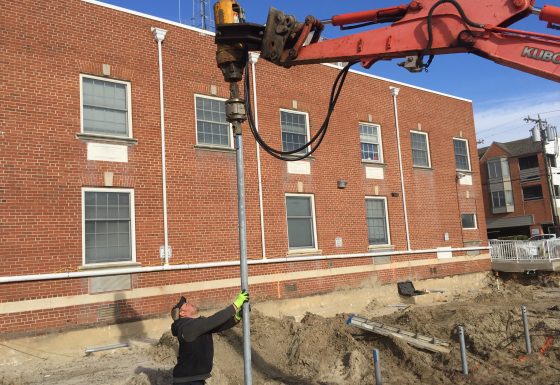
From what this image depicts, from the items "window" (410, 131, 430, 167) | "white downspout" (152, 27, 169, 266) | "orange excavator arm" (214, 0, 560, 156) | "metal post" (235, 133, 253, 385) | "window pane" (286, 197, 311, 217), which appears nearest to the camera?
"metal post" (235, 133, 253, 385)

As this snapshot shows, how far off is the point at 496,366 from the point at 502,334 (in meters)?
2.19

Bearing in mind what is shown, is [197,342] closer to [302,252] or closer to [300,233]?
[302,252]

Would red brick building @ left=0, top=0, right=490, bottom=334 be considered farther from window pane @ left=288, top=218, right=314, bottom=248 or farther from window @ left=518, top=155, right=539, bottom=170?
window @ left=518, top=155, right=539, bottom=170

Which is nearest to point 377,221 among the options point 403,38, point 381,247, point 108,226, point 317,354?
point 381,247

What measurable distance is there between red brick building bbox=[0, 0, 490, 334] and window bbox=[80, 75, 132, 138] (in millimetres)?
37

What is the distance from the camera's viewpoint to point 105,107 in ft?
44.5

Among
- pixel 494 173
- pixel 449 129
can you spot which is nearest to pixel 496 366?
pixel 449 129

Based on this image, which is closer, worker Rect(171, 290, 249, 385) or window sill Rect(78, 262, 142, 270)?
worker Rect(171, 290, 249, 385)

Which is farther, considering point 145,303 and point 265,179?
point 265,179

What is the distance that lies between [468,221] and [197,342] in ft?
67.6

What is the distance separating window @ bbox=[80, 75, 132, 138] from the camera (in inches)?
523

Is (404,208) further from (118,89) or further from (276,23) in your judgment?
(276,23)

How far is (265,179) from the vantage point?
1650cm

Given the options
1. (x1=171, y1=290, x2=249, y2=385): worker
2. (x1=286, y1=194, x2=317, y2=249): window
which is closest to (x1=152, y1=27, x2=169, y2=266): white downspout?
(x1=286, y1=194, x2=317, y2=249): window
